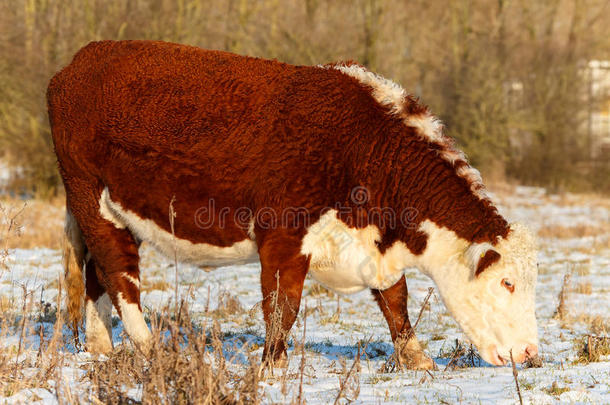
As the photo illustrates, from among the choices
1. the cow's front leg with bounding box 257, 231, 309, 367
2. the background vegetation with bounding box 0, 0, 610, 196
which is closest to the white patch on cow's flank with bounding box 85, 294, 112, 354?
the cow's front leg with bounding box 257, 231, 309, 367

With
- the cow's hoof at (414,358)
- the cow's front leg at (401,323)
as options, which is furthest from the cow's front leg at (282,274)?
the cow's hoof at (414,358)

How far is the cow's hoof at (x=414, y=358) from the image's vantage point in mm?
4902

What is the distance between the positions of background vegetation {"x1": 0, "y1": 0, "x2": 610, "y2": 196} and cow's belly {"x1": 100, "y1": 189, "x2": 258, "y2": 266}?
10.5 meters

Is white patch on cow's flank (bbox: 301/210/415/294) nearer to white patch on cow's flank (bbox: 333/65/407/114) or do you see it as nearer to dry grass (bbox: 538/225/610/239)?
white patch on cow's flank (bbox: 333/65/407/114)

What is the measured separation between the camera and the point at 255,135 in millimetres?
4738

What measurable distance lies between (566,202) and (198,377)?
17.1 meters

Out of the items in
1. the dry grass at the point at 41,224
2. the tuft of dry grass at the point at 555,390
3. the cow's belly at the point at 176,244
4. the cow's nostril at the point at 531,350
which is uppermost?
the dry grass at the point at 41,224

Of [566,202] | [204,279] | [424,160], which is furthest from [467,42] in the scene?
[424,160]

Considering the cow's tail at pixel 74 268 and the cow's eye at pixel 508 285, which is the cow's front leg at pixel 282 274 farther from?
the cow's tail at pixel 74 268

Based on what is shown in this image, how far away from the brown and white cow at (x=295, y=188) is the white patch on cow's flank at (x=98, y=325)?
22 mm

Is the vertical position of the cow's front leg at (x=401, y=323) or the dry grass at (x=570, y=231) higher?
the dry grass at (x=570, y=231)

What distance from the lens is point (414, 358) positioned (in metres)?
4.95

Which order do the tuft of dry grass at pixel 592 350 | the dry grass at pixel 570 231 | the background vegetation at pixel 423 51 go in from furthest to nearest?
the background vegetation at pixel 423 51 → the dry grass at pixel 570 231 → the tuft of dry grass at pixel 592 350

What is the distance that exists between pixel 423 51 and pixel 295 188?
19.4 m
